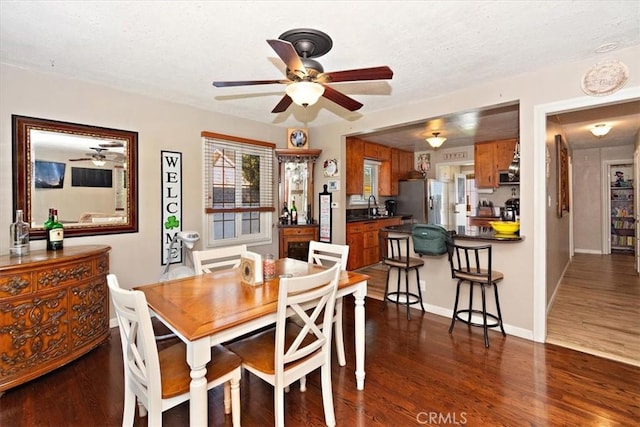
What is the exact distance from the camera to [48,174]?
2670 millimetres

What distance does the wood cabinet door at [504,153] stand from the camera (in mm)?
5191

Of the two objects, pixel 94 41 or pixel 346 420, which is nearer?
pixel 346 420

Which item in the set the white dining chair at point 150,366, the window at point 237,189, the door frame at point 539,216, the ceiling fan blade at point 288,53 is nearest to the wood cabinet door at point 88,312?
the white dining chair at point 150,366

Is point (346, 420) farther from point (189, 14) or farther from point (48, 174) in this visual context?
point (48, 174)

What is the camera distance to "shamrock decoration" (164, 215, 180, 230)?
3422mm

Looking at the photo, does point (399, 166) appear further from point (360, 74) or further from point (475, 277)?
point (360, 74)

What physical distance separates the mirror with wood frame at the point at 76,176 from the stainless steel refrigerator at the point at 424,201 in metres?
5.25

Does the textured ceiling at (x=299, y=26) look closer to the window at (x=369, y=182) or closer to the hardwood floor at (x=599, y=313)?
the hardwood floor at (x=599, y=313)

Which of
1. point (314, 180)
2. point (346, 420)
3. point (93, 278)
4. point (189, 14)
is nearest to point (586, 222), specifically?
point (314, 180)

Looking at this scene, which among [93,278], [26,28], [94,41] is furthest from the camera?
[93,278]

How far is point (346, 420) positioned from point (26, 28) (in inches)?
127

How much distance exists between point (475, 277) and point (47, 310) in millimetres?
3528

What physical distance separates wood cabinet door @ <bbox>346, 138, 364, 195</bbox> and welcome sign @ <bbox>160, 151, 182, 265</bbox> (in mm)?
2758

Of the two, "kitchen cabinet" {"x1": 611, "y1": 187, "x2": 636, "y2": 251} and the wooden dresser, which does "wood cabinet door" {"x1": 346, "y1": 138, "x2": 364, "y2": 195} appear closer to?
the wooden dresser
